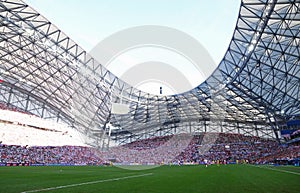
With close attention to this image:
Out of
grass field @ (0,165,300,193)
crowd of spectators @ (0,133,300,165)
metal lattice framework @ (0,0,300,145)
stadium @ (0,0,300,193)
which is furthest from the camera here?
crowd of spectators @ (0,133,300,165)

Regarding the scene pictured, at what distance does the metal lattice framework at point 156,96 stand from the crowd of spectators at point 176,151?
2.92 meters

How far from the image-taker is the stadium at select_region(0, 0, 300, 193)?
2514 cm

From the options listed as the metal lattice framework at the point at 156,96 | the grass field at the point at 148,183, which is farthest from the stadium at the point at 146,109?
the grass field at the point at 148,183

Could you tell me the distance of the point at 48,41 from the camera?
30.6 meters

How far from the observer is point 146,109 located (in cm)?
4666

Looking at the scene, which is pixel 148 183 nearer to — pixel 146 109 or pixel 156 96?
pixel 156 96

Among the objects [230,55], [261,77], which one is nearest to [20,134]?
[230,55]

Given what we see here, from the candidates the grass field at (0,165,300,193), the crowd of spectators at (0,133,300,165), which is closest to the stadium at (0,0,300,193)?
the crowd of spectators at (0,133,300,165)

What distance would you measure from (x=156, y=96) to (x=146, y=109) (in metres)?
4.83

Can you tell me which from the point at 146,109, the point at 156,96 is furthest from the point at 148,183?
the point at 146,109

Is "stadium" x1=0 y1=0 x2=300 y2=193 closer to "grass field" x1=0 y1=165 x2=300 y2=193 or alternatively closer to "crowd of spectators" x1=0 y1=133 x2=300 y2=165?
"crowd of spectators" x1=0 y1=133 x2=300 y2=165

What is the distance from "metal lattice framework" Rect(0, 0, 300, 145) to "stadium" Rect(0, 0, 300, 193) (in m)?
0.16

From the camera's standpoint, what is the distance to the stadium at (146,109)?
2514 cm

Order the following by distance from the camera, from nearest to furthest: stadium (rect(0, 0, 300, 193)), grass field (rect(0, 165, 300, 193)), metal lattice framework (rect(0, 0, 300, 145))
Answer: grass field (rect(0, 165, 300, 193)), stadium (rect(0, 0, 300, 193)), metal lattice framework (rect(0, 0, 300, 145))
